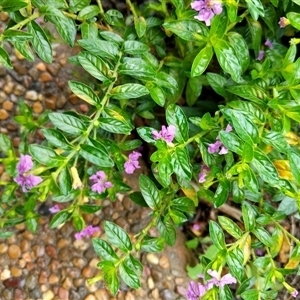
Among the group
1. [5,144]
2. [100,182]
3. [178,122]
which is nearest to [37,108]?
[5,144]

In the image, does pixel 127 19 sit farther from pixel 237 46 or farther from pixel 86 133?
pixel 86 133

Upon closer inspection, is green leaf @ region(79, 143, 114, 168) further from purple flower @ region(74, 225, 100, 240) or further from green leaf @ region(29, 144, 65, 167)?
purple flower @ region(74, 225, 100, 240)

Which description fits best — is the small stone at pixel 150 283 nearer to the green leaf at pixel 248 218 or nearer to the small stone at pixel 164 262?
the small stone at pixel 164 262

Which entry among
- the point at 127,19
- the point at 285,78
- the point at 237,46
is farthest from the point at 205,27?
the point at 127,19

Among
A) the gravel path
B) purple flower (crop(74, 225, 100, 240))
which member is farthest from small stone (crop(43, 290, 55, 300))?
purple flower (crop(74, 225, 100, 240))

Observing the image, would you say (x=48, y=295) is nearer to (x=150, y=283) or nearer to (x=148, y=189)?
(x=150, y=283)

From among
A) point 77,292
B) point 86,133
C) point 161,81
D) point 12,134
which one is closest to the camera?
point 86,133
